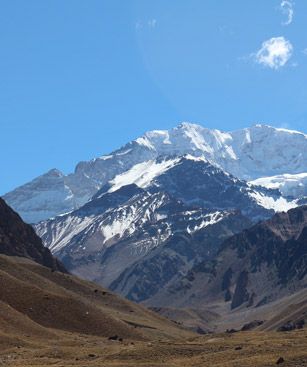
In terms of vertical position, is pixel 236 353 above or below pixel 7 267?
below

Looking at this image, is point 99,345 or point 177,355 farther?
point 99,345

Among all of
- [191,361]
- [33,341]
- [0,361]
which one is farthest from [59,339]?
[191,361]

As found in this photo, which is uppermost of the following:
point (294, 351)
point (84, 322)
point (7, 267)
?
point (7, 267)

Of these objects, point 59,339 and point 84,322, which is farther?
point 84,322

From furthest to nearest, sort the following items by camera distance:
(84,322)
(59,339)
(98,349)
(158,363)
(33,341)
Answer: (84,322) → (59,339) → (33,341) → (98,349) → (158,363)

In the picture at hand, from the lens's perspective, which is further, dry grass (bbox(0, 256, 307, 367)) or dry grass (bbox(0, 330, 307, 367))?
dry grass (bbox(0, 256, 307, 367))

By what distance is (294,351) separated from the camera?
259 ft

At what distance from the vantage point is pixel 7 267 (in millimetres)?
198000

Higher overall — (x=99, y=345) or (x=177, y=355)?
(x=99, y=345)

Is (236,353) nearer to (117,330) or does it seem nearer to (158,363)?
(158,363)

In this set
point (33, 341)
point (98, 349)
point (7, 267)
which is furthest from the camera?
point (7, 267)

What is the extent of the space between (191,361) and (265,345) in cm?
983

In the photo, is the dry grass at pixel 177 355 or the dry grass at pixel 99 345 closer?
the dry grass at pixel 177 355

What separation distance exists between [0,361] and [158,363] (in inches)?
722
